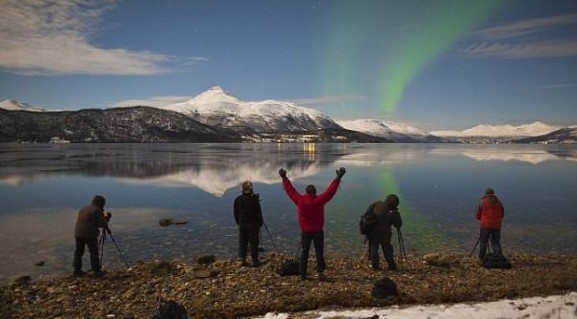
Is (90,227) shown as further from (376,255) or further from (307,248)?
(376,255)

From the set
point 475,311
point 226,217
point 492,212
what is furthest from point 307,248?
point 226,217

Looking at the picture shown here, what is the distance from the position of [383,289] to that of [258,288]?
12.3 ft

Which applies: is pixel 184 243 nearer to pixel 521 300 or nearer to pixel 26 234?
pixel 26 234

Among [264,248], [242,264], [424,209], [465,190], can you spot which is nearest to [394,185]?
[465,190]

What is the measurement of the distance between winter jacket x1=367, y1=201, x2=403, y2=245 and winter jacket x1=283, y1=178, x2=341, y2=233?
2.44 meters

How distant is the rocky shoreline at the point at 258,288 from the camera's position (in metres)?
12.1

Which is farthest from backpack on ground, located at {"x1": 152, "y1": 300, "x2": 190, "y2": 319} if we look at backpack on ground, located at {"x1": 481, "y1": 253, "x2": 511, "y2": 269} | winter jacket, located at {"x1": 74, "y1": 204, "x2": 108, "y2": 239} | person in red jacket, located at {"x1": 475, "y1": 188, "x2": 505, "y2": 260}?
person in red jacket, located at {"x1": 475, "y1": 188, "x2": 505, "y2": 260}

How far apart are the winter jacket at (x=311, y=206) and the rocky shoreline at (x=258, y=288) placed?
5.96 ft

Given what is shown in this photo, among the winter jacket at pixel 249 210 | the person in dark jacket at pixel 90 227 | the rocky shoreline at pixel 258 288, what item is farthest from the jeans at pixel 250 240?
the person in dark jacket at pixel 90 227

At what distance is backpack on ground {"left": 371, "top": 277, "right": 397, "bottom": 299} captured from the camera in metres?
12.2

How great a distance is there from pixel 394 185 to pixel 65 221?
32262 mm

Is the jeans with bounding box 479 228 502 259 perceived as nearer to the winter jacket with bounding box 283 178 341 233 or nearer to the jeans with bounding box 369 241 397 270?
the jeans with bounding box 369 241 397 270

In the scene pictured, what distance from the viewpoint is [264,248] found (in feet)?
69.1

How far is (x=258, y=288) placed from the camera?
532 inches
